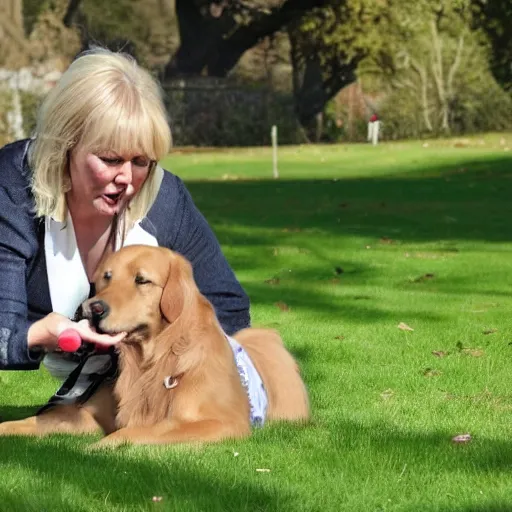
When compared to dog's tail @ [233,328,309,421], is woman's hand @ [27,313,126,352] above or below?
above

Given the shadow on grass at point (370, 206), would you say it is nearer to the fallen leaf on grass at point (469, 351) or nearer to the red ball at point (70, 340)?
the fallen leaf on grass at point (469, 351)

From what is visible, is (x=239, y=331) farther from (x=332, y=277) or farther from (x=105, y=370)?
(x=332, y=277)

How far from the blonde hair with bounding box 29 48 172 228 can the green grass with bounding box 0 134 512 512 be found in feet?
3.88

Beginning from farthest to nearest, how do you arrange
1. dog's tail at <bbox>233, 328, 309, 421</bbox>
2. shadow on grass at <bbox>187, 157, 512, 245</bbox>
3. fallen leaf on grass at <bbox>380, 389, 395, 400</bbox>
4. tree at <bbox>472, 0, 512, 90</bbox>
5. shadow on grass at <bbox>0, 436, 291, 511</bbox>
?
tree at <bbox>472, 0, 512, 90</bbox>, shadow on grass at <bbox>187, 157, 512, 245</bbox>, fallen leaf on grass at <bbox>380, 389, 395, 400</bbox>, dog's tail at <bbox>233, 328, 309, 421</bbox>, shadow on grass at <bbox>0, 436, 291, 511</bbox>

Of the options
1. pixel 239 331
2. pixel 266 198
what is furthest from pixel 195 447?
pixel 266 198

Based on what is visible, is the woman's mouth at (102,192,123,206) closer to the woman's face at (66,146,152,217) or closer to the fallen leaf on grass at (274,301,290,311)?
the woman's face at (66,146,152,217)

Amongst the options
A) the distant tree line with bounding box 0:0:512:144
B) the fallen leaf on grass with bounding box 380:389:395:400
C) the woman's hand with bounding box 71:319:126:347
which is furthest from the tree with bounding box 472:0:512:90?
the woman's hand with bounding box 71:319:126:347

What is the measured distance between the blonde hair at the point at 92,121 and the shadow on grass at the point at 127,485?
4.31 ft

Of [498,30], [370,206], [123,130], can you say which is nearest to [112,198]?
[123,130]

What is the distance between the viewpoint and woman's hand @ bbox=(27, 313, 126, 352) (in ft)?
16.5

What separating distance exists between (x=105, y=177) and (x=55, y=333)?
0.72 metres

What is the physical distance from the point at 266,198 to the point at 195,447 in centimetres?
1687

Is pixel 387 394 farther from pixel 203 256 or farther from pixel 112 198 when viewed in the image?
pixel 112 198

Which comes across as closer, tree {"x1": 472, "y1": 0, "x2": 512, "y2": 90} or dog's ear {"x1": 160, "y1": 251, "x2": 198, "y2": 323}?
dog's ear {"x1": 160, "y1": 251, "x2": 198, "y2": 323}
